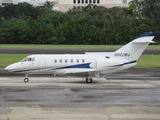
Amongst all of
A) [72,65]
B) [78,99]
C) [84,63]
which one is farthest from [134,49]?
[78,99]

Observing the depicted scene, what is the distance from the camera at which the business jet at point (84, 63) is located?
119ft

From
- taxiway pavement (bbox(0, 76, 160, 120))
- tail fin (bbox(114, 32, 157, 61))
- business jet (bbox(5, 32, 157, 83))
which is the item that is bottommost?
taxiway pavement (bbox(0, 76, 160, 120))

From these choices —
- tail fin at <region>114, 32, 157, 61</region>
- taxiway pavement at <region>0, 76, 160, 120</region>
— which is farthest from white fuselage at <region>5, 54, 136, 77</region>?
taxiway pavement at <region>0, 76, 160, 120</region>

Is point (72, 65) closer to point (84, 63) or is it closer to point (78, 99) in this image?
point (84, 63)

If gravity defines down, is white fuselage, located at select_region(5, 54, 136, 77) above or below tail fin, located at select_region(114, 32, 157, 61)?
below

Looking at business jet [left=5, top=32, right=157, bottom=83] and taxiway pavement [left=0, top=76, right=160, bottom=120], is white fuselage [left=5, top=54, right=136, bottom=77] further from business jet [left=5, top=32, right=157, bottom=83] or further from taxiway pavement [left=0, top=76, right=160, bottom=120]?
taxiway pavement [left=0, top=76, right=160, bottom=120]

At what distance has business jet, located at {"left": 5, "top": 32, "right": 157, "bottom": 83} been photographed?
119 ft

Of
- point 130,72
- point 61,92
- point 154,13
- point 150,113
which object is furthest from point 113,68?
point 154,13

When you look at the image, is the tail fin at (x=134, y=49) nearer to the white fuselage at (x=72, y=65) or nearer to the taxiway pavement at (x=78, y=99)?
the white fuselage at (x=72, y=65)

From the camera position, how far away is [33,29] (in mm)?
103500

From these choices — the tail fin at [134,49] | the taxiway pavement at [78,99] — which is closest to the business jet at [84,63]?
the tail fin at [134,49]

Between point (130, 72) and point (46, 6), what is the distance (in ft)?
373

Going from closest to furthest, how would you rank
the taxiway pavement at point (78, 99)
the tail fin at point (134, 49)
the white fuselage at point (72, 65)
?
the taxiway pavement at point (78, 99), the white fuselage at point (72, 65), the tail fin at point (134, 49)

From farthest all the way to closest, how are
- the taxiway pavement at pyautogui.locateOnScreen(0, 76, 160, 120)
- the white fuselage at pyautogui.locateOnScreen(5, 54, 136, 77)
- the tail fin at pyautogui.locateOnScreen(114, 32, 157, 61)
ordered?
1. the tail fin at pyautogui.locateOnScreen(114, 32, 157, 61)
2. the white fuselage at pyautogui.locateOnScreen(5, 54, 136, 77)
3. the taxiway pavement at pyautogui.locateOnScreen(0, 76, 160, 120)
